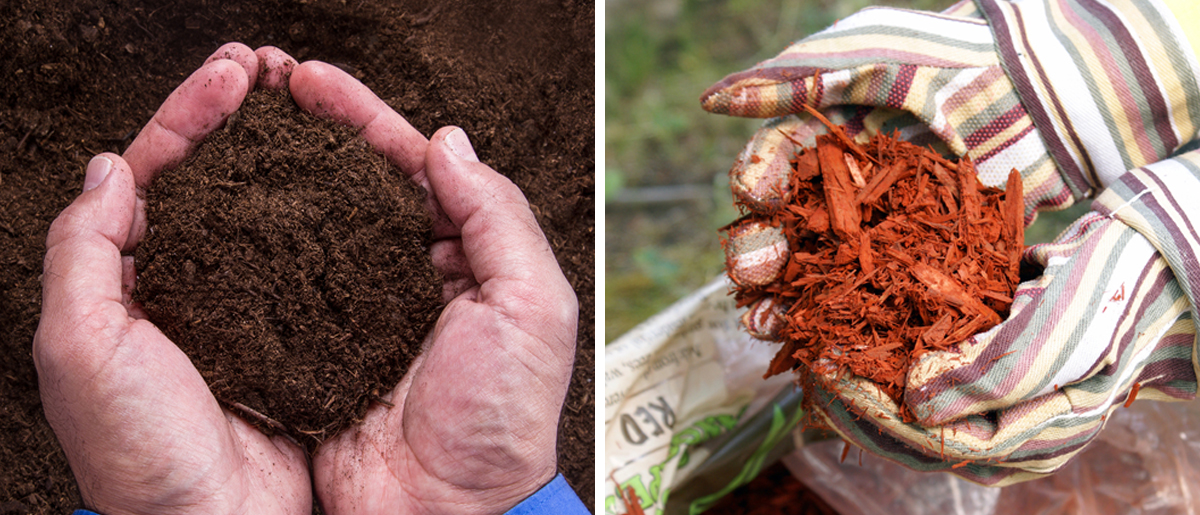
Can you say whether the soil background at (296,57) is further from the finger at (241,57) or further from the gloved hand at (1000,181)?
the gloved hand at (1000,181)

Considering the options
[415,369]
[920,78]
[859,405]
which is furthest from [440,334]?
[920,78]

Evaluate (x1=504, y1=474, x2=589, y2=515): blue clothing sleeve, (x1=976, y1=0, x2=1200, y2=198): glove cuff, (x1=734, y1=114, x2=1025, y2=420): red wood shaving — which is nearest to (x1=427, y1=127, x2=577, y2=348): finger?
(x1=504, y1=474, x2=589, y2=515): blue clothing sleeve

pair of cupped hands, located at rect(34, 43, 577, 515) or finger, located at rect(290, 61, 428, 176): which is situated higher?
finger, located at rect(290, 61, 428, 176)

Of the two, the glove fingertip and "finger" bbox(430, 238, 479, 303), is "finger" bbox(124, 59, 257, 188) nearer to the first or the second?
"finger" bbox(430, 238, 479, 303)

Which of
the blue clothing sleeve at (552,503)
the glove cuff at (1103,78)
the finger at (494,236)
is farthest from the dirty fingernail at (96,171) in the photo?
the glove cuff at (1103,78)

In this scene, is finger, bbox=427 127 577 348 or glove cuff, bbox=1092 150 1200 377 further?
finger, bbox=427 127 577 348

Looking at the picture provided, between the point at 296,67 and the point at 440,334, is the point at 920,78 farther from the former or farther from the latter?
the point at 296,67

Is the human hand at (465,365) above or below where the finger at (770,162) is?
below
